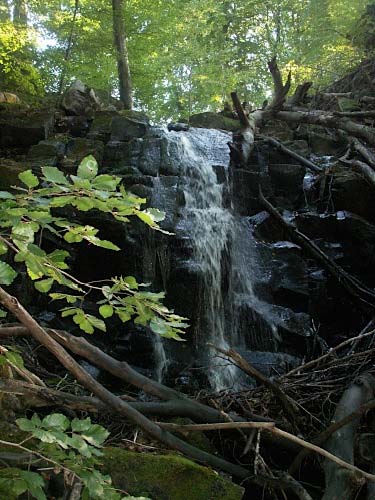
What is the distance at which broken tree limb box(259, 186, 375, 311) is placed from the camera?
770 cm

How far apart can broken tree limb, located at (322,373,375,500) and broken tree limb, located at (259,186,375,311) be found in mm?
4710

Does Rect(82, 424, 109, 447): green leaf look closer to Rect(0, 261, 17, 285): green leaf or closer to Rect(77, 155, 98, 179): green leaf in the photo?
Rect(0, 261, 17, 285): green leaf

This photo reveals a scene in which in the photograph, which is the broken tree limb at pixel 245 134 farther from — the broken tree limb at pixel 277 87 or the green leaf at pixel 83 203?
the green leaf at pixel 83 203

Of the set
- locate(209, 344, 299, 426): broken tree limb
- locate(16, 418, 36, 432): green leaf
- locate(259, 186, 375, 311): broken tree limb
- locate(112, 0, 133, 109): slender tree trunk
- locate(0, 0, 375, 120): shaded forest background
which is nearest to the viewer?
locate(16, 418, 36, 432): green leaf

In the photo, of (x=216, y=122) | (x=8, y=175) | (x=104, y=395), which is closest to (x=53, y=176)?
(x=104, y=395)

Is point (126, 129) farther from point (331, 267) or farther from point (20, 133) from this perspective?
point (331, 267)

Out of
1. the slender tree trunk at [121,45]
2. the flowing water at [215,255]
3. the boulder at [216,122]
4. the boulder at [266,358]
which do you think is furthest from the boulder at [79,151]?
the slender tree trunk at [121,45]

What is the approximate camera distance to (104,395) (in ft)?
7.45

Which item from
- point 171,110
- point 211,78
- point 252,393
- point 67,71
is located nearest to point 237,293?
point 252,393

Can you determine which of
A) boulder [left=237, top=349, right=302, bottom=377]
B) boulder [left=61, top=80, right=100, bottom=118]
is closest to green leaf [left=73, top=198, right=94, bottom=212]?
boulder [left=237, top=349, right=302, bottom=377]

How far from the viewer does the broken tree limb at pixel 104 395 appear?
5.64 ft

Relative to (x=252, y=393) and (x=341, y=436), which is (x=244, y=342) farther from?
(x=341, y=436)

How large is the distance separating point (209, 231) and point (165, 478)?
19.8ft

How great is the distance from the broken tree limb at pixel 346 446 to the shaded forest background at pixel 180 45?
30.5 feet
